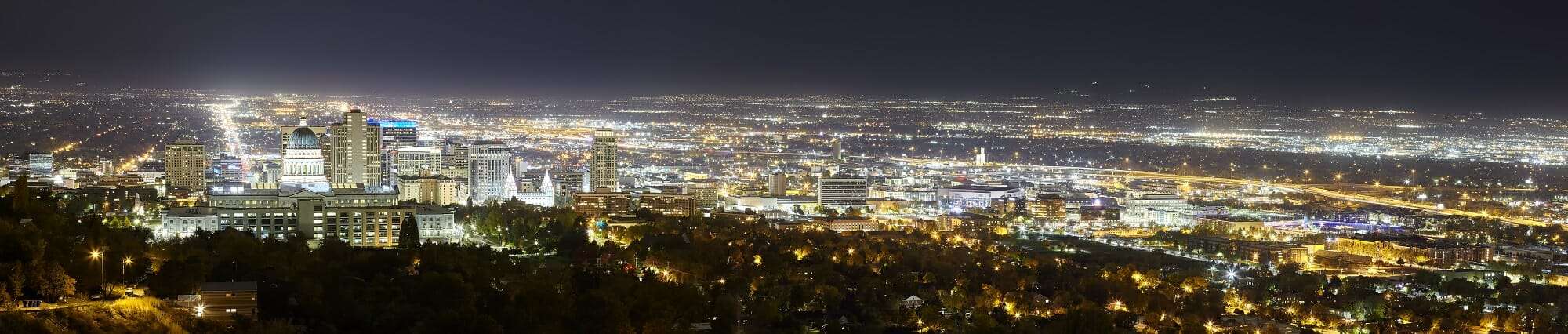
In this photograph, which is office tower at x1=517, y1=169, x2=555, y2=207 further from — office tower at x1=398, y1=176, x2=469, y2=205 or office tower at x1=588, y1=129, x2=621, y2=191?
office tower at x1=398, y1=176, x2=469, y2=205

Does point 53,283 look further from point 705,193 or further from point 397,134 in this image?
point 397,134

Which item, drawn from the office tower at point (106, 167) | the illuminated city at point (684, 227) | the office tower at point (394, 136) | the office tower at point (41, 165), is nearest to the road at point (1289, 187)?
the illuminated city at point (684, 227)

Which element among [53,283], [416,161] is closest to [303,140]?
[416,161]

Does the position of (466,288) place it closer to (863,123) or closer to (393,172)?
→ (393,172)

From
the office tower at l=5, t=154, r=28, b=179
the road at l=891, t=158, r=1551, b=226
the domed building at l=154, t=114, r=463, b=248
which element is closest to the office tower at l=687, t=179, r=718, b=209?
the domed building at l=154, t=114, r=463, b=248

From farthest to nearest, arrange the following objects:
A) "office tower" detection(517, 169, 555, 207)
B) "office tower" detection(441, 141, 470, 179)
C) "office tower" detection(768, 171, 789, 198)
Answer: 1. "office tower" detection(768, 171, 789, 198)
2. "office tower" detection(441, 141, 470, 179)
3. "office tower" detection(517, 169, 555, 207)
